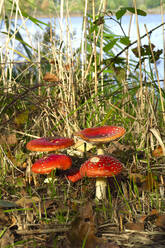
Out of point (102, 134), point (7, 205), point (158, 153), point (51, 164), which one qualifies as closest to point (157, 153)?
point (158, 153)

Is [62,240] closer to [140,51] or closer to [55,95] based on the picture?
[140,51]

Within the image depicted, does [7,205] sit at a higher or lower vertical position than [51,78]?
lower

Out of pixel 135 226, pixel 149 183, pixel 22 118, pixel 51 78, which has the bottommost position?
pixel 135 226

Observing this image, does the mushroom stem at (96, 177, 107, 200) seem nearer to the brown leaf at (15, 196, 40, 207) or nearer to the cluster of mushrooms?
the cluster of mushrooms

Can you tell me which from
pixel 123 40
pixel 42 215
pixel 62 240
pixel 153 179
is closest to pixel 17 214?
pixel 42 215

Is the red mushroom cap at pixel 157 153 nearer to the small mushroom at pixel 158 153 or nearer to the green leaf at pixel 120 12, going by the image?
the small mushroom at pixel 158 153

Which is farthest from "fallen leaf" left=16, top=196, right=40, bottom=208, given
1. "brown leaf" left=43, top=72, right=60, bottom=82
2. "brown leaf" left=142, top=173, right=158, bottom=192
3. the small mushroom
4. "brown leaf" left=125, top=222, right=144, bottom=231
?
"brown leaf" left=43, top=72, right=60, bottom=82

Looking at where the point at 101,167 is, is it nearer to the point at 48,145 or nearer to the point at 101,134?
the point at 101,134
